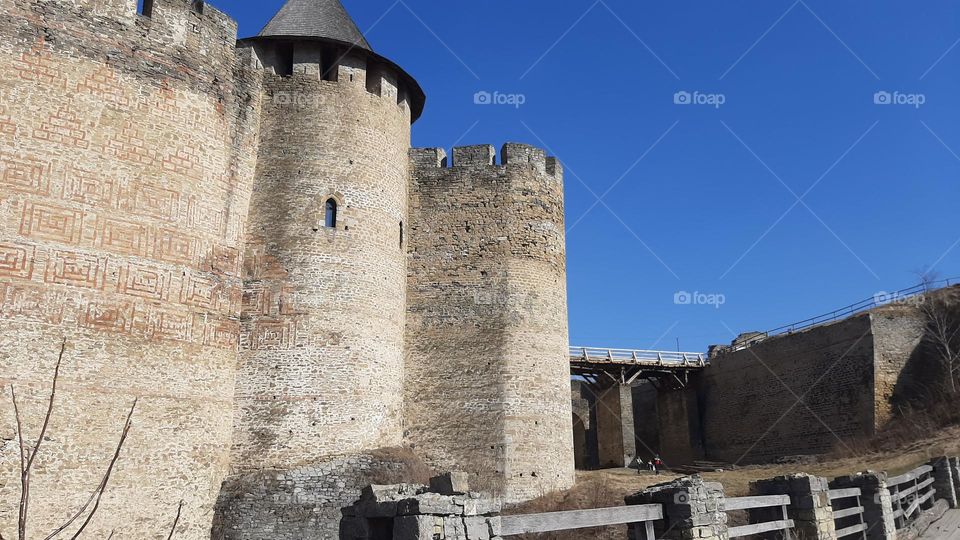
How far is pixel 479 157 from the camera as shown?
779 inches

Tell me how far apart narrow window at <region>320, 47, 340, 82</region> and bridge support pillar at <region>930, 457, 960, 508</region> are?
1495 centimetres

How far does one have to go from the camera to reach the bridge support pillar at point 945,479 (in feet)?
45.6

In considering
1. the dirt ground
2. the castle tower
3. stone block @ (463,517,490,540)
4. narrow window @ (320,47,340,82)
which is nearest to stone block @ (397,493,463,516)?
stone block @ (463,517,490,540)

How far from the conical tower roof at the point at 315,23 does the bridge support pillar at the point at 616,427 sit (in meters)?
14.7

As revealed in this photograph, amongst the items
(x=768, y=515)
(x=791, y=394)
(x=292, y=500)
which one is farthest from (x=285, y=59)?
(x=791, y=394)

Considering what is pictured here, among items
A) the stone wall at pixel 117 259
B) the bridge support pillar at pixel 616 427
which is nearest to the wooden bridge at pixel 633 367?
the bridge support pillar at pixel 616 427

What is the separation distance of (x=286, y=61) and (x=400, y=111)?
2956 millimetres

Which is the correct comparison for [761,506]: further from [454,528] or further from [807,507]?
[454,528]

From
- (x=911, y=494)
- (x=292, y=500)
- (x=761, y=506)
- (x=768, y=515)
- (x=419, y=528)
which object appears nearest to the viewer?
(x=419, y=528)

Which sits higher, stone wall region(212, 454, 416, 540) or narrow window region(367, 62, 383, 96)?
narrow window region(367, 62, 383, 96)

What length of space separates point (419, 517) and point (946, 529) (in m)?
9.33

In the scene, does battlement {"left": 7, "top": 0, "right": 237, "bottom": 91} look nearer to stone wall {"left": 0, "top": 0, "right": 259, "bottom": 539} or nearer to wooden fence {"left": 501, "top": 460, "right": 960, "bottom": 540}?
stone wall {"left": 0, "top": 0, "right": 259, "bottom": 539}

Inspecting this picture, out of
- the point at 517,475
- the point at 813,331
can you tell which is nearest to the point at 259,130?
the point at 517,475

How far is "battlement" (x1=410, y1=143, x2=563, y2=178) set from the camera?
19688 mm
